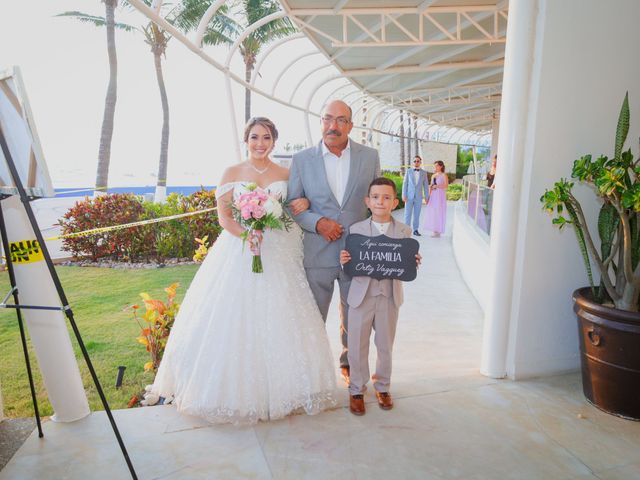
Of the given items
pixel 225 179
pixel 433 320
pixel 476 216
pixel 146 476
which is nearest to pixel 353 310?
pixel 225 179

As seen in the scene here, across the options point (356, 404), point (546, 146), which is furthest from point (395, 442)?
point (546, 146)

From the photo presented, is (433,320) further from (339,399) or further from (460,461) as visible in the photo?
(460,461)

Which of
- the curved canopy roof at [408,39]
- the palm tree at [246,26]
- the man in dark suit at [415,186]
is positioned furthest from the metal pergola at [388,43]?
the palm tree at [246,26]

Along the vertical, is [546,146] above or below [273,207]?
above

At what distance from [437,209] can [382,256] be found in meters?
8.31

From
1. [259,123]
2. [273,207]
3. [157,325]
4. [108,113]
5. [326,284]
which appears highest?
[108,113]

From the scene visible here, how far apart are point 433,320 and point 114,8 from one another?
1711cm

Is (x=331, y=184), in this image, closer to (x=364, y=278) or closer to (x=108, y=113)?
(x=364, y=278)

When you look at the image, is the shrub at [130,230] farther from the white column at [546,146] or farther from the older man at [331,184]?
the white column at [546,146]

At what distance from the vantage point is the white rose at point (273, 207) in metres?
2.74

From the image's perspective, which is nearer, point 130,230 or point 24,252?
point 24,252

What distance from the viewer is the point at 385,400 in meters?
2.95

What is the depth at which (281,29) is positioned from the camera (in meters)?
20.4

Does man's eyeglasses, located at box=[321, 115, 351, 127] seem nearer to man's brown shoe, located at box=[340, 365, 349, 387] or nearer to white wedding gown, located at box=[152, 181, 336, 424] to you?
white wedding gown, located at box=[152, 181, 336, 424]
